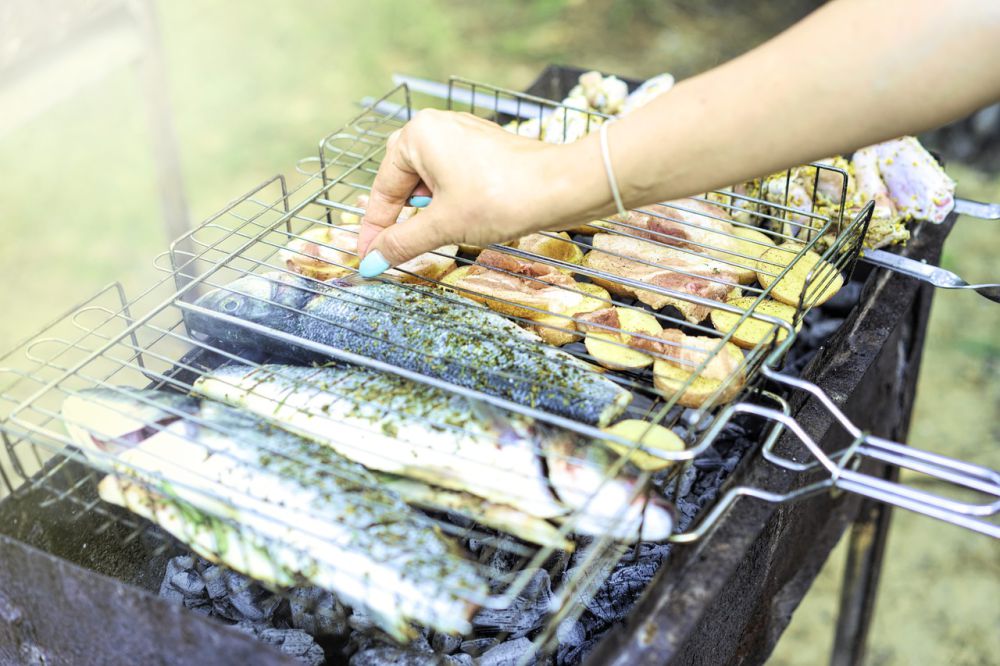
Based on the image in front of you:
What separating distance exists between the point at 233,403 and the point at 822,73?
1.51 metres

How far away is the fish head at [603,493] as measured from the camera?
70.5 inches

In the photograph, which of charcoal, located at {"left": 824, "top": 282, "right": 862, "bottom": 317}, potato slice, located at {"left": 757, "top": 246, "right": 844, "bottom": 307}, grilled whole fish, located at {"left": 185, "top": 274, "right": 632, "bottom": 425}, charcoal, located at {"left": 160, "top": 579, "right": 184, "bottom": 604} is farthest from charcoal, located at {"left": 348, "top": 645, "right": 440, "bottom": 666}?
charcoal, located at {"left": 824, "top": 282, "right": 862, "bottom": 317}

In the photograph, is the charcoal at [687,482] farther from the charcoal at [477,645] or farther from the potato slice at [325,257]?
the potato slice at [325,257]

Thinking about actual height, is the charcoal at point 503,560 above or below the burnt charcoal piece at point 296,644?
above

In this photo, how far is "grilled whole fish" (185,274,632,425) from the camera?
2.18 m

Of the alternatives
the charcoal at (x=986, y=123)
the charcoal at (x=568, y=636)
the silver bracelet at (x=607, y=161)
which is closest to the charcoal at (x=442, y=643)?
the charcoal at (x=568, y=636)

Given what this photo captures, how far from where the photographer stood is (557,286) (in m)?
2.62

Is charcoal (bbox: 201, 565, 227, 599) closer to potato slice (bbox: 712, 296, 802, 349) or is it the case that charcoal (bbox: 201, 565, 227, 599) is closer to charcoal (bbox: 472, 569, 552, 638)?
charcoal (bbox: 472, 569, 552, 638)

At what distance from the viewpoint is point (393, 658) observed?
2205 millimetres

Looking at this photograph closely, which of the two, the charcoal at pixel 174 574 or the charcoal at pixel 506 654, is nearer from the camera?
the charcoal at pixel 506 654

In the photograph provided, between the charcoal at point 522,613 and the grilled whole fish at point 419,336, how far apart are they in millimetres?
491

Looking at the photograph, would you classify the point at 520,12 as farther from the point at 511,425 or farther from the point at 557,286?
the point at 511,425

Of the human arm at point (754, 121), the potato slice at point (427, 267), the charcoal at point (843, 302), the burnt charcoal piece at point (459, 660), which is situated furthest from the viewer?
the charcoal at point (843, 302)

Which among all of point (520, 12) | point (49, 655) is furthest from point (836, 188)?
point (520, 12)
